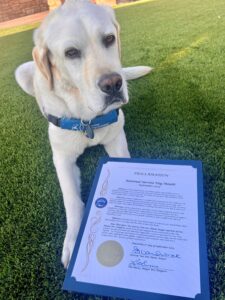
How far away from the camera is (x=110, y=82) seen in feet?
4.38

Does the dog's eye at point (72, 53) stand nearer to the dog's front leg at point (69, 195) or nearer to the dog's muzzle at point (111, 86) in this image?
the dog's muzzle at point (111, 86)

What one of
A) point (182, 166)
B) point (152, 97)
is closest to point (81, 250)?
point (182, 166)

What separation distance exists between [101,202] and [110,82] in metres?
0.51

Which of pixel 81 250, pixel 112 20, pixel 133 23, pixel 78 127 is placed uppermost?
pixel 112 20

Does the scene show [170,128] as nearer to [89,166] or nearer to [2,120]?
[89,166]

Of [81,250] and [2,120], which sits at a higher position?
[81,250]

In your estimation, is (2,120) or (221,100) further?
(2,120)

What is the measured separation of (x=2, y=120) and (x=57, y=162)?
100 centimetres

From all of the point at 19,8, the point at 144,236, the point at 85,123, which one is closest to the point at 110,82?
the point at 85,123

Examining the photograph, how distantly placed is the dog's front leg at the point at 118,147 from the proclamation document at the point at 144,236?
0.78 feet

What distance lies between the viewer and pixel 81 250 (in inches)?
48.6

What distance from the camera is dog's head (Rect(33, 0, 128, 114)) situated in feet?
4.48
